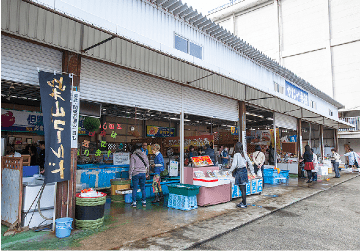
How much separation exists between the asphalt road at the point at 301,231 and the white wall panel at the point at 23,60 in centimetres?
473

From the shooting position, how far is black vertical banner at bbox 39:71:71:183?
189 inches

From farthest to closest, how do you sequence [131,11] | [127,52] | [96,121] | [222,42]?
[96,121], [222,42], [127,52], [131,11]

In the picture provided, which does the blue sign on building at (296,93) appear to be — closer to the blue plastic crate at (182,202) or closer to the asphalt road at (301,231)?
the asphalt road at (301,231)

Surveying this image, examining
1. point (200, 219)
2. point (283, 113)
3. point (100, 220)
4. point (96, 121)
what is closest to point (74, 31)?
point (100, 220)

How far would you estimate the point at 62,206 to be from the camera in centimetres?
522

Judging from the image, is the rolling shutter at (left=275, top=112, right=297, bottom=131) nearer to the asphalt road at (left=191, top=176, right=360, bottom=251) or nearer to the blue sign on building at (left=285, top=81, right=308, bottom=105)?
the blue sign on building at (left=285, top=81, right=308, bottom=105)

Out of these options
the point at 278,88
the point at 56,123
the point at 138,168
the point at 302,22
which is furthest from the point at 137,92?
the point at 302,22

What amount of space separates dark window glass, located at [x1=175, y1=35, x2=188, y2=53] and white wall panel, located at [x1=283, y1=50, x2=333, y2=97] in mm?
26207

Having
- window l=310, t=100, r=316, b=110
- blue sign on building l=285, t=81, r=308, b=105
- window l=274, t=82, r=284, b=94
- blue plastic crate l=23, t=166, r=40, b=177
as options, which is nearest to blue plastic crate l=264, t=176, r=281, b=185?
blue sign on building l=285, t=81, r=308, b=105

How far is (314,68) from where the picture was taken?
1127 inches

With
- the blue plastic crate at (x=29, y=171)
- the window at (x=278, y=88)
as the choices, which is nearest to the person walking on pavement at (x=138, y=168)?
the blue plastic crate at (x=29, y=171)

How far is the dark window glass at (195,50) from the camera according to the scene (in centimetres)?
667

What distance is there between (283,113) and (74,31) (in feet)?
41.6

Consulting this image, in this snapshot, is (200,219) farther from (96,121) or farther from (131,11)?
(96,121)
